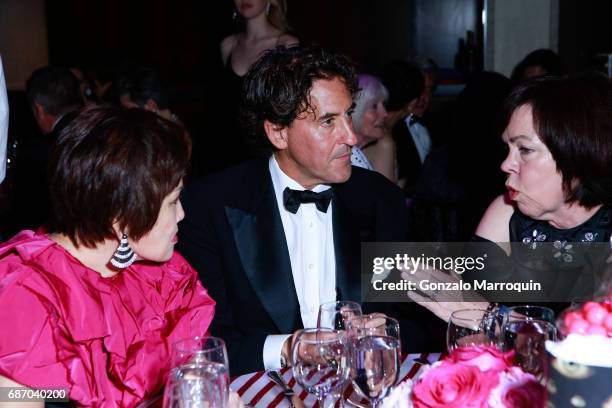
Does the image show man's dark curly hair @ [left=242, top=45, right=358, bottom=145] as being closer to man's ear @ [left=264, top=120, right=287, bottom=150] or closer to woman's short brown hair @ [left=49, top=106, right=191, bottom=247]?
man's ear @ [left=264, top=120, right=287, bottom=150]

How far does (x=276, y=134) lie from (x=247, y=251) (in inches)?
17.0

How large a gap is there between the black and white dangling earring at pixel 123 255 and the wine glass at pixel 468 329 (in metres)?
0.86

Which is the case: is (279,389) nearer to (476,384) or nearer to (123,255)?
(123,255)

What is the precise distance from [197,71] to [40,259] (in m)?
7.00

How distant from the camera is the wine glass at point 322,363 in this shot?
1.45m

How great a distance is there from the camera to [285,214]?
247cm

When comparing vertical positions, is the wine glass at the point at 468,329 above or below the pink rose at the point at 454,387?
below

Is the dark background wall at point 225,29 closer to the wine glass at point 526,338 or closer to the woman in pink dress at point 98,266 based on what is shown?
the woman in pink dress at point 98,266

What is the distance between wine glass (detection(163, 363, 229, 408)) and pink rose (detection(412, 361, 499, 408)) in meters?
0.34

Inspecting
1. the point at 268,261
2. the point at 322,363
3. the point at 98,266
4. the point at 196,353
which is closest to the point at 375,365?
the point at 322,363

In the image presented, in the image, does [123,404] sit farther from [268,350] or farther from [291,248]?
[291,248]

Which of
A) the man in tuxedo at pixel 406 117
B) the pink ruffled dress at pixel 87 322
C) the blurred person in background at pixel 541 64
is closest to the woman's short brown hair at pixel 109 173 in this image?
the pink ruffled dress at pixel 87 322

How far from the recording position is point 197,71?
8422 mm

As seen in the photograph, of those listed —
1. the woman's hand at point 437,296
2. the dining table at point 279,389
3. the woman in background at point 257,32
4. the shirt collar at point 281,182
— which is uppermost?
the woman in background at point 257,32
